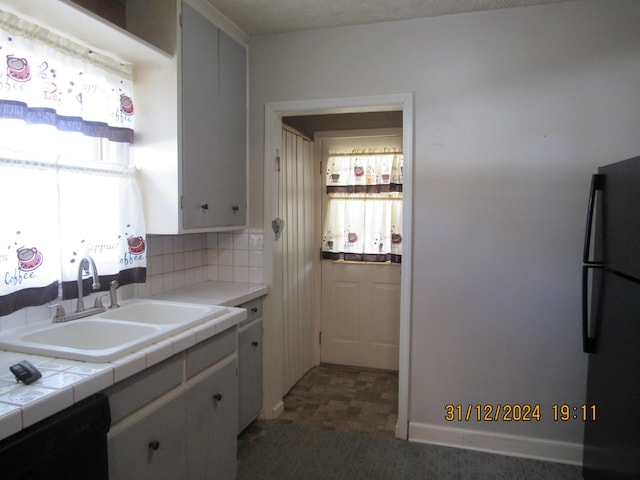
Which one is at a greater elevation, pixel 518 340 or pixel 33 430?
pixel 33 430

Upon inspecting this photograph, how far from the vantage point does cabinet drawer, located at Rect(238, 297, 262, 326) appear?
2.48 m

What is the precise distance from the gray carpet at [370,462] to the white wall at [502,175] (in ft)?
0.34

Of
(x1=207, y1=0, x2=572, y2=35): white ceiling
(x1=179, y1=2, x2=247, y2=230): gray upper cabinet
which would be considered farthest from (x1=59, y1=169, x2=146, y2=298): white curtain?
(x1=207, y1=0, x2=572, y2=35): white ceiling

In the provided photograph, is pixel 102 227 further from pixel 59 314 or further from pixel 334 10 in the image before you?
pixel 334 10

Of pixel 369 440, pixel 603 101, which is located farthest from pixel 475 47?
pixel 369 440

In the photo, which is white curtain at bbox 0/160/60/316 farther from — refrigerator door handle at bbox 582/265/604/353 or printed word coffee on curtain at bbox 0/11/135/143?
refrigerator door handle at bbox 582/265/604/353

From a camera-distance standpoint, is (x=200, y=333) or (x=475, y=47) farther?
(x=475, y=47)

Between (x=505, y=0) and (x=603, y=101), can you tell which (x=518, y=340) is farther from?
(x=505, y=0)

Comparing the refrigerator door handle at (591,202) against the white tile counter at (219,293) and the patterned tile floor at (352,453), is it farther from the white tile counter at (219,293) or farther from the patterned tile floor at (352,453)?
the white tile counter at (219,293)

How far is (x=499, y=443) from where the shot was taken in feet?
7.84

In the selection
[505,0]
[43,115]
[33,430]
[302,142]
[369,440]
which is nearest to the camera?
[33,430]

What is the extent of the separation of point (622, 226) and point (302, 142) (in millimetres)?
2232

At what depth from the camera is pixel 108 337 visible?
5.84 feet

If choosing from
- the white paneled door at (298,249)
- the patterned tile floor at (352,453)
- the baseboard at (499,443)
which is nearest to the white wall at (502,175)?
the baseboard at (499,443)
